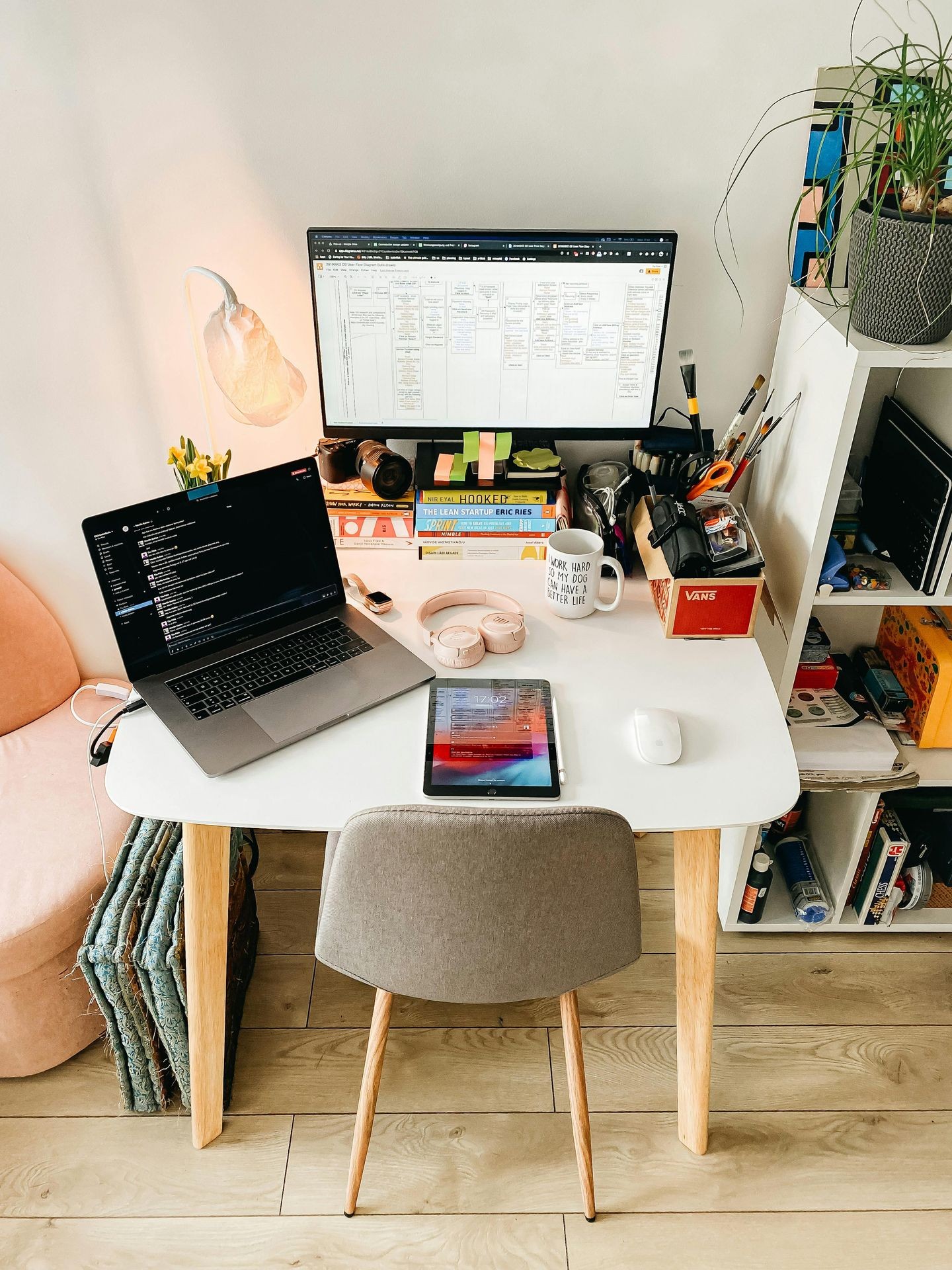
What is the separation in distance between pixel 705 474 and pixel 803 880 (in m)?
0.86

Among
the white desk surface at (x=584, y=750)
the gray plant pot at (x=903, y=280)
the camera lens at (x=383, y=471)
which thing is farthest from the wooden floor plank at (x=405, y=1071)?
the gray plant pot at (x=903, y=280)

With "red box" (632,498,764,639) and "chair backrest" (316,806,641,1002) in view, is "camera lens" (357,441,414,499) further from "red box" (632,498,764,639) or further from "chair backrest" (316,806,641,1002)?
"chair backrest" (316,806,641,1002)

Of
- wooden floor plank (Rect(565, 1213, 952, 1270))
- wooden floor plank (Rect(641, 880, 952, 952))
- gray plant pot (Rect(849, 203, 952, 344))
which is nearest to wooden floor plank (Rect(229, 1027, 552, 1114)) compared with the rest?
wooden floor plank (Rect(565, 1213, 952, 1270))

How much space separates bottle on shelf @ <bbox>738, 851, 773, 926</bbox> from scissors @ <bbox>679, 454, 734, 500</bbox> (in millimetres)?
713

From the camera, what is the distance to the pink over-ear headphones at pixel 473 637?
1.45 m

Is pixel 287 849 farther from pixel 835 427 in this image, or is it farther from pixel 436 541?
pixel 835 427

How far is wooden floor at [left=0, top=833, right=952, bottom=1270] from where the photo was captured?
147 cm

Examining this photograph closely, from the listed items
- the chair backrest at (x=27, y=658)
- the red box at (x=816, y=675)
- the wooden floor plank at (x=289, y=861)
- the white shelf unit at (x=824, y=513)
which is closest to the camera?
the white shelf unit at (x=824, y=513)

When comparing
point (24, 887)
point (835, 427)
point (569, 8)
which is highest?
point (569, 8)

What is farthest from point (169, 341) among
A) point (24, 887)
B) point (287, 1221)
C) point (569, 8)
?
point (287, 1221)

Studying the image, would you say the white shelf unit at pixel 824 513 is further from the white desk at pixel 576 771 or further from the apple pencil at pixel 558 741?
the apple pencil at pixel 558 741

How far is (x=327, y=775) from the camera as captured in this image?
1.26 metres

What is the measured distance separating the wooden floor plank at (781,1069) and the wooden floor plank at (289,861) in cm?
63

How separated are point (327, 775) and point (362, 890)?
200 mm
